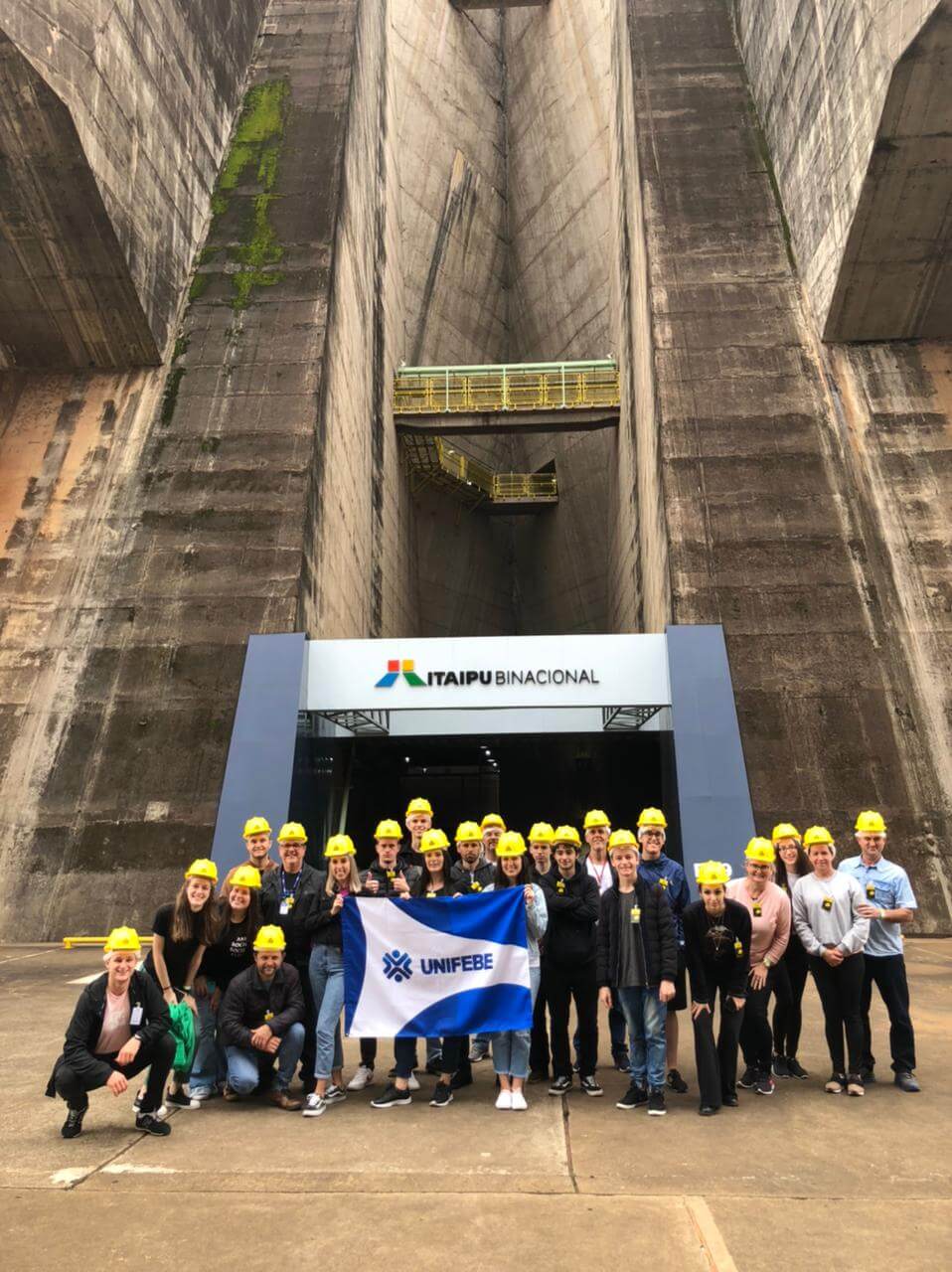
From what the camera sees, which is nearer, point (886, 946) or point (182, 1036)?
point (182, 1036)

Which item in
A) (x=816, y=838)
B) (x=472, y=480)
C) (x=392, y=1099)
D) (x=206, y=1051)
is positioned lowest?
(x=392, y=1099)

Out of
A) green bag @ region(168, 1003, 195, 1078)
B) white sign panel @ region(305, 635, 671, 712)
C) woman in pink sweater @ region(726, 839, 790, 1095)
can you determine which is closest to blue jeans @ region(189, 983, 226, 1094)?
green bag @ region(168, 1003, 195, 1078)

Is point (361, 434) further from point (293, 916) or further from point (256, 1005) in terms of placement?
point (256, 1005)

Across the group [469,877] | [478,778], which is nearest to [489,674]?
[469,877]

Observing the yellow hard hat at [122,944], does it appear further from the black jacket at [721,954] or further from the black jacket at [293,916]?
the black jacket at [721,954]

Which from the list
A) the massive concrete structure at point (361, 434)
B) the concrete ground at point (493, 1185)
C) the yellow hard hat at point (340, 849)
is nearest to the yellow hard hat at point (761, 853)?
the concrete ground at point (493, 1185)

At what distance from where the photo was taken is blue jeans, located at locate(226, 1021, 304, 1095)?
561 cm

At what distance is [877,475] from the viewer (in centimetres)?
1753

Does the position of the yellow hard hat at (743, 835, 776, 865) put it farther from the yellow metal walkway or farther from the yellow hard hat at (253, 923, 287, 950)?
the yellow metal walkway

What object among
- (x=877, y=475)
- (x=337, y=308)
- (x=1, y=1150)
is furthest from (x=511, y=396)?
(x=1, y=1150)

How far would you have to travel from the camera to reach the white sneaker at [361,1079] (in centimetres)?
604

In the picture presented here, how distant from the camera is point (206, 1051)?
5816mm

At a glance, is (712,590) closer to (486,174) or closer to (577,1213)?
(577,1213)

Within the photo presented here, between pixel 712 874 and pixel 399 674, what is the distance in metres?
9.79
